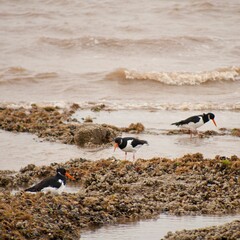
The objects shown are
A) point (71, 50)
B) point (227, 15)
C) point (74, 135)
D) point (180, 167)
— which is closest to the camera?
point (180, 167)

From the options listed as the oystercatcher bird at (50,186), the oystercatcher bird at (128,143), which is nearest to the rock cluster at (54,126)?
the oystercatcher bird at (128,143)

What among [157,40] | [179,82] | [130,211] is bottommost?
[130,211]

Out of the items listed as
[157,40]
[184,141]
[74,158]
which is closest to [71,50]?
[157,40]

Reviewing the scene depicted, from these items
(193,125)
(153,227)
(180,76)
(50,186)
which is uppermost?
(180,76)

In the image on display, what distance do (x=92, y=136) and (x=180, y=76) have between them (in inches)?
382

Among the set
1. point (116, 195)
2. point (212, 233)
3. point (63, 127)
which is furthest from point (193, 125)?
point (212, 233)

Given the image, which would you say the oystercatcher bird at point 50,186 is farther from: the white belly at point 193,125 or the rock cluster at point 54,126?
the white belly at point 193,125

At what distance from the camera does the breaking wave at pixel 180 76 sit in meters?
22.5

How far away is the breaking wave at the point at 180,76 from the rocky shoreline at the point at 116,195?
11.1 meters

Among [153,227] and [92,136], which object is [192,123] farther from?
[153,227]

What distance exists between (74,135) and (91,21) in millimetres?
17095

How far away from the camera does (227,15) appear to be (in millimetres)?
31188

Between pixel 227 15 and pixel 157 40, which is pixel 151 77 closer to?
pixel 157 40

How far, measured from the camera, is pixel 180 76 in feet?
74.6
